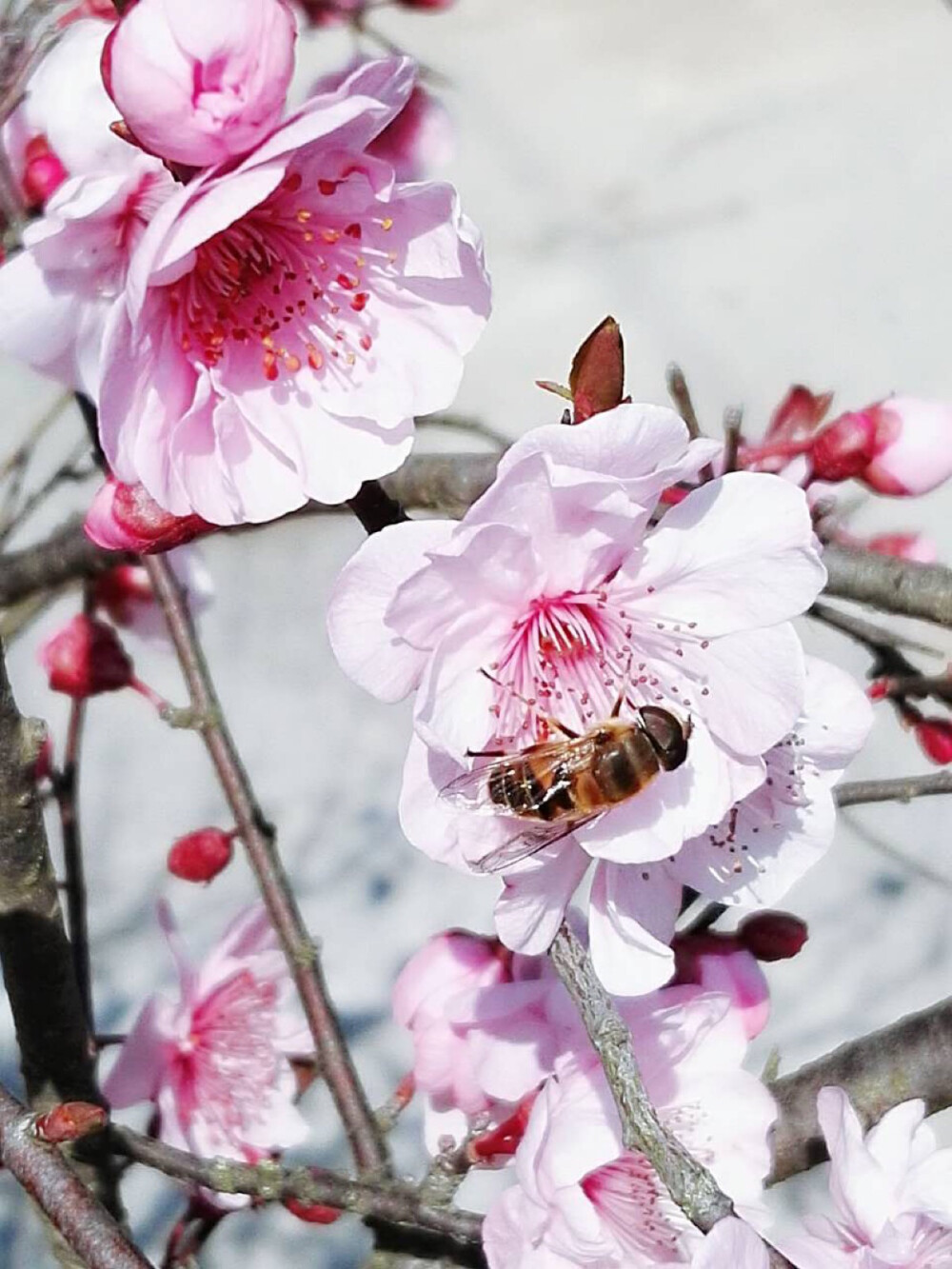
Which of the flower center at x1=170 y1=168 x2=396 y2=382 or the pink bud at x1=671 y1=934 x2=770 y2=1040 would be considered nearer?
the flower center at x1=170 y1=168 x2=396 y2=382

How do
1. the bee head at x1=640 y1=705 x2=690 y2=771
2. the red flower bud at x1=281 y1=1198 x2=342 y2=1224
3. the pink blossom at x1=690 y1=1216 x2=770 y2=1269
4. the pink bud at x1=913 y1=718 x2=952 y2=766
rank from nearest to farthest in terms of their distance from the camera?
the pink blossom at x1=690 y1=1216 x2=770 y2=1269 → the bee head at x1=640 y1=705 x2=690 y2=771 → the red flower bud at x1=281 y1=1198 x2=342 y2=1224 → the pink bud at x1=913 y1=718 x2=952 y2=766

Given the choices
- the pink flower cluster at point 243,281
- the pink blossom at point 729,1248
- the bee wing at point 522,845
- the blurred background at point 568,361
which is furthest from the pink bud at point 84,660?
the pink blossom at point 729,1248

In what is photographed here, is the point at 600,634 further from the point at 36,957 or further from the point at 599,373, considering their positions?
the point at 36,957

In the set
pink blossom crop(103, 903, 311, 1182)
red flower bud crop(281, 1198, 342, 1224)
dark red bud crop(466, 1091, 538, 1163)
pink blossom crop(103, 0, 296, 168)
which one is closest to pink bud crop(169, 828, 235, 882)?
pink blossom crop(103, 903, 311, 1182)

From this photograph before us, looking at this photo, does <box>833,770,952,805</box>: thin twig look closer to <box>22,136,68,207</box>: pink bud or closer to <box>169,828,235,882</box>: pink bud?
<box>169,828,235,882</box>: pink bud

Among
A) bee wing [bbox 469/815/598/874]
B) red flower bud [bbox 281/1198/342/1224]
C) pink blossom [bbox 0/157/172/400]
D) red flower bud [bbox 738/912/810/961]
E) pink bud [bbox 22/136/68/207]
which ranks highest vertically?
pink blossom [bbox 0/157/172/400]

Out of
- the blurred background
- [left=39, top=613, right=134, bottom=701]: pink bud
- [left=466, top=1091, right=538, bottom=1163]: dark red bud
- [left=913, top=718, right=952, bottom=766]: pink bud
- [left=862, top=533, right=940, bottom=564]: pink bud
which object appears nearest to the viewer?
[left=466, top=1091, right=538, bottom=1163]: dark red bud

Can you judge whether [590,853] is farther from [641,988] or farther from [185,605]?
[185,605]

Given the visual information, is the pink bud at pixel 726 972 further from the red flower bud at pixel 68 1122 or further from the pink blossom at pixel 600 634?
the red flower bud at pixel 68 1122
